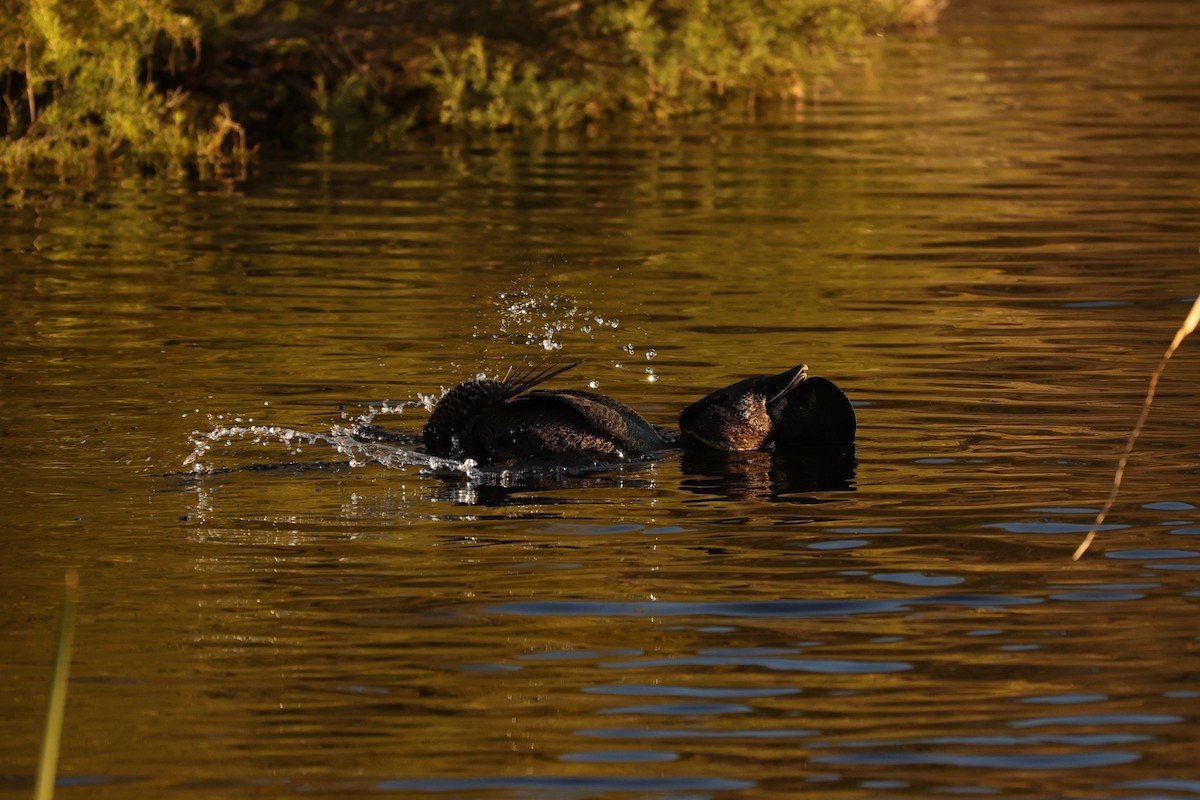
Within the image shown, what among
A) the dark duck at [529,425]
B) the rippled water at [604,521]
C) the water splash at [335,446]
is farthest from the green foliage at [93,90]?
the dark duck at [529,425]

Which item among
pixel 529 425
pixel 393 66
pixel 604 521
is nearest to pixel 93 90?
pixel 393 66

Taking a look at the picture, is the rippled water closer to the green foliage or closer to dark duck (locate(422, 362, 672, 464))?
dark duck (locate(422, 362, 672, 464))

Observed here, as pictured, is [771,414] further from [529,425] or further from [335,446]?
[335,446]

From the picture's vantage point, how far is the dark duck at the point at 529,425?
31.0 feet

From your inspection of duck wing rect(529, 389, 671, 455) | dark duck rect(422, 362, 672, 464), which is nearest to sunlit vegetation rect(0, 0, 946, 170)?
dark duck rect(422, 362, 672, 464)

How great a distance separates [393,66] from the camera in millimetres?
26516

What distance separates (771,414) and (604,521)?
5.55 ft

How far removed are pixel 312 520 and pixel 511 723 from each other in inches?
107

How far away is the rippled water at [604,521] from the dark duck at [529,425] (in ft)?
0.69

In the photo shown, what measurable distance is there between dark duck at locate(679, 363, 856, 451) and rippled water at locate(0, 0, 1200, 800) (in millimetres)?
144

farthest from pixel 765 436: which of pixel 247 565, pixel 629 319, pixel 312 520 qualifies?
pixel 629 319

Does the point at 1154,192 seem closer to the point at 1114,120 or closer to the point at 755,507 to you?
the point at 1114,120

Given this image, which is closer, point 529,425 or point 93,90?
point 529,425

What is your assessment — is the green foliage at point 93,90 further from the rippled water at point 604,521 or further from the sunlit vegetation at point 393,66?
the rippled water at point 604,521
